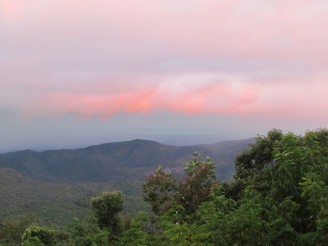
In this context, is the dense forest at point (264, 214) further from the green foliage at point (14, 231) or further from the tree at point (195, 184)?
the green foliage at point (14, 231)

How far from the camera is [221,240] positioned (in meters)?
18.5

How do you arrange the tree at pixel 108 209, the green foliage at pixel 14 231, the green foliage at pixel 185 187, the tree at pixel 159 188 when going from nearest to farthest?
the green foliage at pixel 185 187 → the tree at pixel 159 188 → the tree at pixel 108 209 → the green foliage at pixel 14 231

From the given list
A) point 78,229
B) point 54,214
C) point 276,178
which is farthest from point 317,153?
point 54,214

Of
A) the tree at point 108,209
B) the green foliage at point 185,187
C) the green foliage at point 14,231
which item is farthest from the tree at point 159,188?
the green foliage at point 14,231

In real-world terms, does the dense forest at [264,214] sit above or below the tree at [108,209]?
above

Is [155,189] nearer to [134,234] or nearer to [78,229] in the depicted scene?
[78,229]

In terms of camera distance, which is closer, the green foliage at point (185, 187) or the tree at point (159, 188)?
the green foliage at point (185, 187)

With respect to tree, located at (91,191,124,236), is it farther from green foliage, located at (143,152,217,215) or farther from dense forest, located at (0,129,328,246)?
dense forest, located at (0,129,328,246)

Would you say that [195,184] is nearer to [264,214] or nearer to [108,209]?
[108,209]

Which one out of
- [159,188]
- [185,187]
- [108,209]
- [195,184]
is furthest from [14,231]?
[195,184]

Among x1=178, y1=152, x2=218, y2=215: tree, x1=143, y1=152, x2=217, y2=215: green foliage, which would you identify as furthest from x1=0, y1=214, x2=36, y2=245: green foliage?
x1=178, y1=152, x2=218, y2=215: tree

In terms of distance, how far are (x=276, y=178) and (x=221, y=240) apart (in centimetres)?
579

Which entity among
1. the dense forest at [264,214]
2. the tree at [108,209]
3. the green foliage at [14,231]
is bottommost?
the green foliage at [14,231]

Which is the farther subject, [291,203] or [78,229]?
[78,229]
